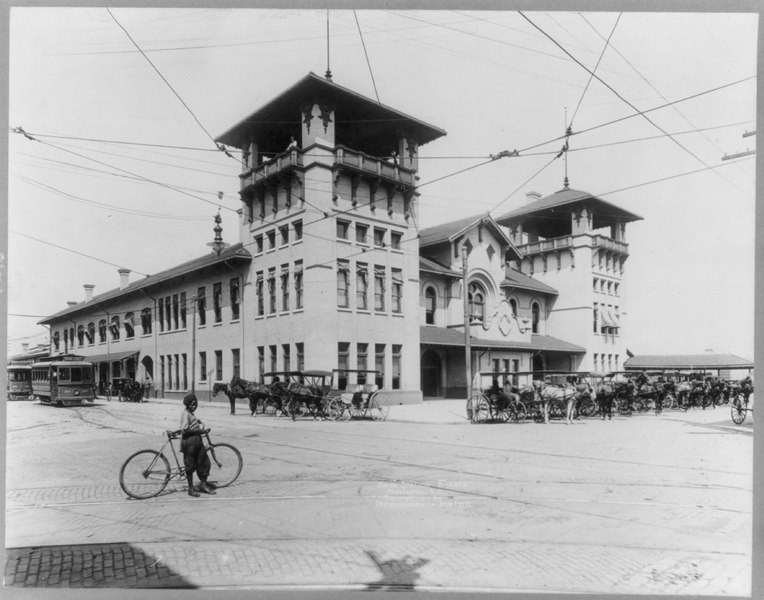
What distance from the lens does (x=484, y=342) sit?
29.8m

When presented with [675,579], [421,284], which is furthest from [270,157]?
[421,284]

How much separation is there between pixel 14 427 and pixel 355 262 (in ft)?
45.9

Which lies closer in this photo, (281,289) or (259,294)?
(281,289)

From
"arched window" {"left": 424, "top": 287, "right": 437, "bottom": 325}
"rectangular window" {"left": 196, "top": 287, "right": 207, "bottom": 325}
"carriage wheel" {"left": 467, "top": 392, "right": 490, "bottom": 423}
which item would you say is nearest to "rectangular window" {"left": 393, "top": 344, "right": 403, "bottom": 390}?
"arched window" {"left": 424, "top": 287, "right": 437, "bottom": 325}

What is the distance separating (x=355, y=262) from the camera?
75.5 feet

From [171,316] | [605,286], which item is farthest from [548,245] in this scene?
[171,316]

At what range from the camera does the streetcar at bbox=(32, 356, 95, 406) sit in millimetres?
23844

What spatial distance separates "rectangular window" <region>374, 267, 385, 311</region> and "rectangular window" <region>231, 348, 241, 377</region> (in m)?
6.90

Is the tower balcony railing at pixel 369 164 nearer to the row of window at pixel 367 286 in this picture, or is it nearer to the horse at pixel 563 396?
the row of window at pixel 367 286

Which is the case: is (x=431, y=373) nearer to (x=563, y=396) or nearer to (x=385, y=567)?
(x=563, y=396)

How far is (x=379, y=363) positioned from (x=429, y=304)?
23.2 ft

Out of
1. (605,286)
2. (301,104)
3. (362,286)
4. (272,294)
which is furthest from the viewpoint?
(362,286)

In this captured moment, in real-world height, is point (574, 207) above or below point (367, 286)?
above

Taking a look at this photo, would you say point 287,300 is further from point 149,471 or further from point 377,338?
point 149,471
